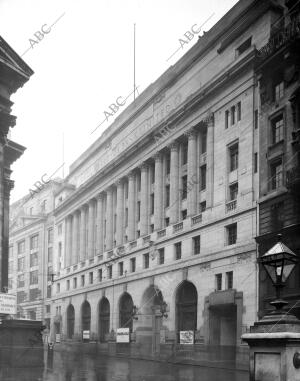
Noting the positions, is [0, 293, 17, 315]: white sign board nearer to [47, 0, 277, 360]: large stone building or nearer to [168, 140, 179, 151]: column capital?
[47, 0, 277, 360]: large stone building

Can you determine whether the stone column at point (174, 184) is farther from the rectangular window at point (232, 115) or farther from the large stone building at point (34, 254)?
the large stone building at point (34, 254)

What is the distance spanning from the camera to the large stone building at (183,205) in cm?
4422

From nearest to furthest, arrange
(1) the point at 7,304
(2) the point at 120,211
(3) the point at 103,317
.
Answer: (1) the point at 7,304 → (2) the point at 120,211 → (3) the point at 103,317

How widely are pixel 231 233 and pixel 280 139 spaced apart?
8.83m

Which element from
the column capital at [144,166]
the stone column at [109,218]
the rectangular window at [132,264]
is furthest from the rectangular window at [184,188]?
the stone column at [109,218]

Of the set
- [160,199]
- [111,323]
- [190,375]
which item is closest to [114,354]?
[111,323]

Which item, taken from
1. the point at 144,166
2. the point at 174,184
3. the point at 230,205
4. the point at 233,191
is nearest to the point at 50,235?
the point at 144,166

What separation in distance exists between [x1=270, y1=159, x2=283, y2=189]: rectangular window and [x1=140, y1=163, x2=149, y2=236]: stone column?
70.1 feet

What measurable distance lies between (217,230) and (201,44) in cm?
1647

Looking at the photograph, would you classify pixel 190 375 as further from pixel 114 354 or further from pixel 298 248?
pixel 114 354

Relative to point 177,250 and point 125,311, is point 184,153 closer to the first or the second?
point 177,250

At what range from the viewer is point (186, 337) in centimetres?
4847

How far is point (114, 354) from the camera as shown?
61.7m

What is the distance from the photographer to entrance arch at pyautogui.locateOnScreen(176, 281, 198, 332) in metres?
49.6
